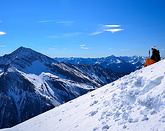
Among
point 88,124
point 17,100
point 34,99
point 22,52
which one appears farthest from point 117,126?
point 22,52

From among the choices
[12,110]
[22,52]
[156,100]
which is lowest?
[12,110]

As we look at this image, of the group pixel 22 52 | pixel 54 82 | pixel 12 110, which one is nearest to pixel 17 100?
pixel 12 110

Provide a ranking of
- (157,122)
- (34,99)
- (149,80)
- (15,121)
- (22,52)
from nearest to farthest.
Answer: (157,122), (149,80), (15,121), (34,99), (22,52)

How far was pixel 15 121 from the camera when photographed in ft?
257

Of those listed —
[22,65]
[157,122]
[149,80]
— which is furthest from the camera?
[22,65]

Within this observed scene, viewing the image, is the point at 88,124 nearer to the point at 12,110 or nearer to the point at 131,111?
the point at 131,111

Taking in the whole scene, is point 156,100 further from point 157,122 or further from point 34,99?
point 34,99

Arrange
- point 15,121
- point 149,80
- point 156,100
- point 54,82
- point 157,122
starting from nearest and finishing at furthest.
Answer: point 157,122 → point 156,100 → point 149,80 → point 15,121 → point 54,82

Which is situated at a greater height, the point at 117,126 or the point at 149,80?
the point at 149,80

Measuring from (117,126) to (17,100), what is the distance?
99.0 m

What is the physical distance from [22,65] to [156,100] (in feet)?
444

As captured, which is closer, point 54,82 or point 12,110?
point 12,110

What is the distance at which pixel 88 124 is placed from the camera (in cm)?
758

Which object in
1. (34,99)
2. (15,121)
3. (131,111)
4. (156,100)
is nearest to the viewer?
(156,100)
